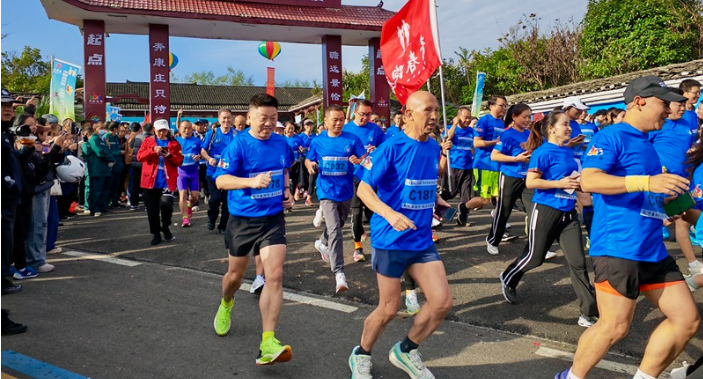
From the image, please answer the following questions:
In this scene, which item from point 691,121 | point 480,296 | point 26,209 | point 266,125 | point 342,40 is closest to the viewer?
point 266,125

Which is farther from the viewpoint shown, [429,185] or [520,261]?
[520,261]

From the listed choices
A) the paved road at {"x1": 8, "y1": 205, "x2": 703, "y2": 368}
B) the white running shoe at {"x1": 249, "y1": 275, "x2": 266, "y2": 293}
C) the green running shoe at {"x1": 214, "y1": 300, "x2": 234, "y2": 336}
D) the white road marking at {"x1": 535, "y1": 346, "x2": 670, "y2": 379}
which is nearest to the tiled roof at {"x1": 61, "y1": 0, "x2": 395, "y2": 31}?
the paved road at {"x1": 8, "y1": 205, "x2": 703, "y2": 368}

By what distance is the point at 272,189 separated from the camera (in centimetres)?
435

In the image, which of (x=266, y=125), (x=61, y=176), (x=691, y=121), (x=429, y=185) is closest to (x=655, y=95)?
(x=429, y=185)

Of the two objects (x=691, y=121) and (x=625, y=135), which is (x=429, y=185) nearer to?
(x=625, y=135)

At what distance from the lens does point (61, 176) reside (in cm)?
774

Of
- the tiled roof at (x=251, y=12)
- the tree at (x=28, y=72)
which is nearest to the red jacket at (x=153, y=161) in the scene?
A: the tiled roof at (x=251, y=12)

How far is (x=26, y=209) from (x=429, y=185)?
5.10 metres

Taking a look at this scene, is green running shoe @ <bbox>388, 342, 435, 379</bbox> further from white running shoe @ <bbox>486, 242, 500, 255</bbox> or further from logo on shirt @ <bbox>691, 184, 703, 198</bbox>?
white running shoe @ <bbox>486, 242, 500, 255</bbox>

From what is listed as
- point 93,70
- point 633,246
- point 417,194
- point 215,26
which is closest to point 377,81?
point 215,26

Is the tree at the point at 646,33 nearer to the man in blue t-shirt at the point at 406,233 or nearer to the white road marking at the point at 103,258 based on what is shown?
the white road marking at the point at 103,258

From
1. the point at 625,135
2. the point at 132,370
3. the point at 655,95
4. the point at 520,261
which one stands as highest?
the point at 655,95

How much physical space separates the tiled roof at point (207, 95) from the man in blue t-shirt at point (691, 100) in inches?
1597

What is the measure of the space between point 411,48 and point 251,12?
10712 mm
